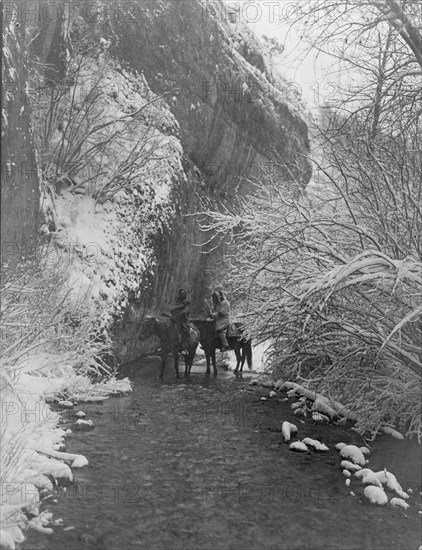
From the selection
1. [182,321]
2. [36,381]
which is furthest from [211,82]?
[36,381]

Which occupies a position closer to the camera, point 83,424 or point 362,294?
point 362,294

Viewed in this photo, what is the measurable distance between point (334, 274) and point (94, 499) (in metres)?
3.50

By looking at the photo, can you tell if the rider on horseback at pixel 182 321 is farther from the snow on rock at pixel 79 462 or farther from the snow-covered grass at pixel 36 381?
the snow on rock at pixel 79 462

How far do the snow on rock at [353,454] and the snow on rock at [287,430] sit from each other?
0.88 metres

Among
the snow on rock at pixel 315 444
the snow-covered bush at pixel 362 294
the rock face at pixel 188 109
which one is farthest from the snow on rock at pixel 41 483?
the rock face at pixel 188 109

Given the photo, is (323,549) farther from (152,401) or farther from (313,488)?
(152,401)

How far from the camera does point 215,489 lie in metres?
5.89

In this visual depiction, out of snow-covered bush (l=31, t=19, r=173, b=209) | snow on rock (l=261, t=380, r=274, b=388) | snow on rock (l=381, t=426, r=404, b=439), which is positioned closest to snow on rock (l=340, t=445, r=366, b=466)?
snow on rock (l=381, t=426, r=404, b=439)

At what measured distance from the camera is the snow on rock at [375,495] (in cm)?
573

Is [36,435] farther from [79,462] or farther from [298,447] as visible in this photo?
[298,447]

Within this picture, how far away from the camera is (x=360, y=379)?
7.57 meters

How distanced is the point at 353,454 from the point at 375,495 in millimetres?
1341

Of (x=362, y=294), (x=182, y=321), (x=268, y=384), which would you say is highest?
(x=362, y=294)

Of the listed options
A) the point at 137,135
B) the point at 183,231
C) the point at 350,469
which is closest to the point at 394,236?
the point at 350,469
